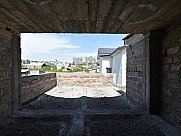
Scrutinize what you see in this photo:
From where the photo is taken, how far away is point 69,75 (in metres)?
14.9

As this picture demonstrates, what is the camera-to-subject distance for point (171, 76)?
15.7 ft

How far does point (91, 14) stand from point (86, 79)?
11223 millimetres

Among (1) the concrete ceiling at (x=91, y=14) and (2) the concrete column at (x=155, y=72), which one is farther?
(2) the concrete column at (x=155, y=72)

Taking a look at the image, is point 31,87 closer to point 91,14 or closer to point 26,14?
point 26,14

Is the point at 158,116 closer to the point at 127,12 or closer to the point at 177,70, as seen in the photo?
the point at 177,70

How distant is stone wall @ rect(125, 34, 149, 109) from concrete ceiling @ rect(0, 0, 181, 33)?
3.04ft

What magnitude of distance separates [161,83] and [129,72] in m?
2.54

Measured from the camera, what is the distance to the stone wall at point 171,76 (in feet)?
14.5

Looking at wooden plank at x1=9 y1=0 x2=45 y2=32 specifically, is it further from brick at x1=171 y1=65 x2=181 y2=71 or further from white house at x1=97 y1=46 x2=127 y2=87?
white house at x1=97 y1=46 x2=127 y2=87

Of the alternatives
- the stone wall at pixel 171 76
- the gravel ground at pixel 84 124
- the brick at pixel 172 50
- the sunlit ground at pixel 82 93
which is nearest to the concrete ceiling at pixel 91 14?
the stone wall at pixel 171 76

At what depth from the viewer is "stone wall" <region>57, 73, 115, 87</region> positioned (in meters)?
15.0

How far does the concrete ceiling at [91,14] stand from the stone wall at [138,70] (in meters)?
0.93

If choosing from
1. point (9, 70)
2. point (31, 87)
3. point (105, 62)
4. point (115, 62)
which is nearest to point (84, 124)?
point (9, 70)

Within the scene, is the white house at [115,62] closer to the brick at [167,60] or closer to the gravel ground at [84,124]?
the brick at [167,60]
